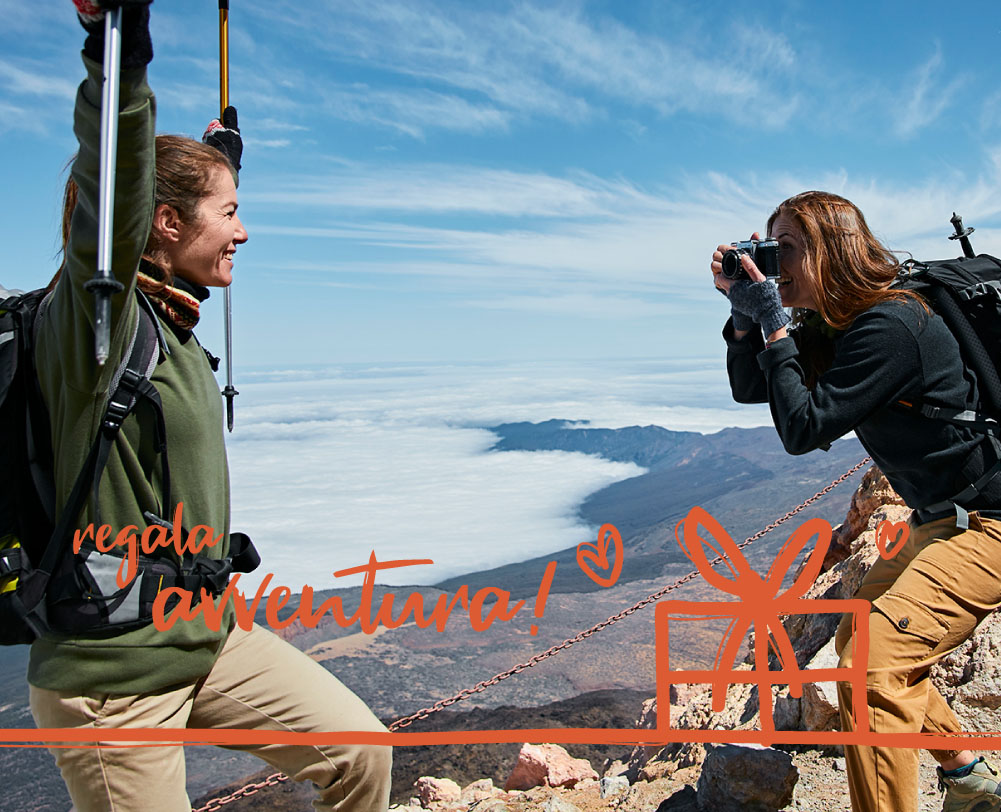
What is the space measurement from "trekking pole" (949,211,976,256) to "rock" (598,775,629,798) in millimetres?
3492

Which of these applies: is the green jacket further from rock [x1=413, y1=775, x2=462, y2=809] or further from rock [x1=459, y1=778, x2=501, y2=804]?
rock [x1=413, y1=775, x2=462, y2=809]

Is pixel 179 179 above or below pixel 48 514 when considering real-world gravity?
above

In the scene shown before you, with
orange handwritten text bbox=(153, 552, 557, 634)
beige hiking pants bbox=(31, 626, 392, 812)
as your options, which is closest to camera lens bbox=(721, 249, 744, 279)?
orange handwritten text bbox=(153, 552, 557, 634)

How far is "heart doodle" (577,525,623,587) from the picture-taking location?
2.76 m

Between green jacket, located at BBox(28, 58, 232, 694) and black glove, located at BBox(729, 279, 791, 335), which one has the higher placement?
black glove, located at BBox(729, 279, 791, 335)

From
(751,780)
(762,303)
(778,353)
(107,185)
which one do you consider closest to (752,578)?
(778,353)

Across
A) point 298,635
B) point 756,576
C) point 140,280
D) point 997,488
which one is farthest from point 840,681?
point 298,635

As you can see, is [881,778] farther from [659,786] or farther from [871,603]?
[659,786]

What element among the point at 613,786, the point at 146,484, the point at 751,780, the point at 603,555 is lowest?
the point at 613,786

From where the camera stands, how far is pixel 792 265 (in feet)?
9.58

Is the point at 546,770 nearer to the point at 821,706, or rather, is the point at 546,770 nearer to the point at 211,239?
the point at 821,706

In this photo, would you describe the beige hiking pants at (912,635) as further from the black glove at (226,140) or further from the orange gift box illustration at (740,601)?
the black glove at (226,140)

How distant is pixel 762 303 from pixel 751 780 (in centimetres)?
221

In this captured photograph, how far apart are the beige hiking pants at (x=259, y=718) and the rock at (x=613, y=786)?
295 centimetres
